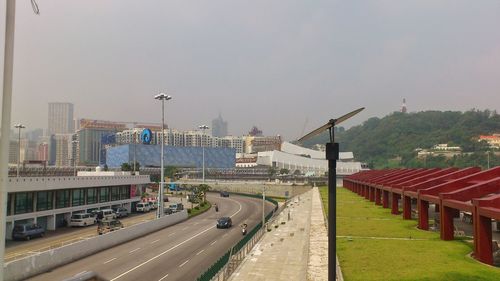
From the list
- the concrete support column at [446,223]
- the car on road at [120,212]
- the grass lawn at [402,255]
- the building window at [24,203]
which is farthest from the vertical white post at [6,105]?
the car on road at [120,212]

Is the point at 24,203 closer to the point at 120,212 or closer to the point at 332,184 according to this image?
the point at 120,212

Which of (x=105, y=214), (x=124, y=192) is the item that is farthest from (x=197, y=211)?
(x=105, y=214)

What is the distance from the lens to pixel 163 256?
38875 mm

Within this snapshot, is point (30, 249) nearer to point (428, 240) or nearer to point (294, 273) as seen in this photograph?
point (294, 273)

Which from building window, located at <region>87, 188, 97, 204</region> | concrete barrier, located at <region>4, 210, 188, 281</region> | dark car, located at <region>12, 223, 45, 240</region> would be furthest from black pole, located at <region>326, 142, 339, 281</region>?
building window, located at <region>87, 188, 97, 204</region>

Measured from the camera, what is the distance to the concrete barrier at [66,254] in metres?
29.8

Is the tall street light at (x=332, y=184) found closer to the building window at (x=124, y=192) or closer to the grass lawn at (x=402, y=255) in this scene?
the grass lawn at (x=402, y=255)

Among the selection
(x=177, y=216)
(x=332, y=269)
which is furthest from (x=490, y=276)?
(x=177, y=216)

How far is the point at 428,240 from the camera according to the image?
115ft

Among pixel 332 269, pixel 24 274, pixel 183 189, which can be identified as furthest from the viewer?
pixel 183 189

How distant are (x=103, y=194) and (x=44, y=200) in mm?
14556

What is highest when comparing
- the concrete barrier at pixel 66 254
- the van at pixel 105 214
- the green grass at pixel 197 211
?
the van at pixel 105 214

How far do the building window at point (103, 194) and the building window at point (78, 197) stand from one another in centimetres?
466

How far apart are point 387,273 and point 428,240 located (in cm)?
1193
